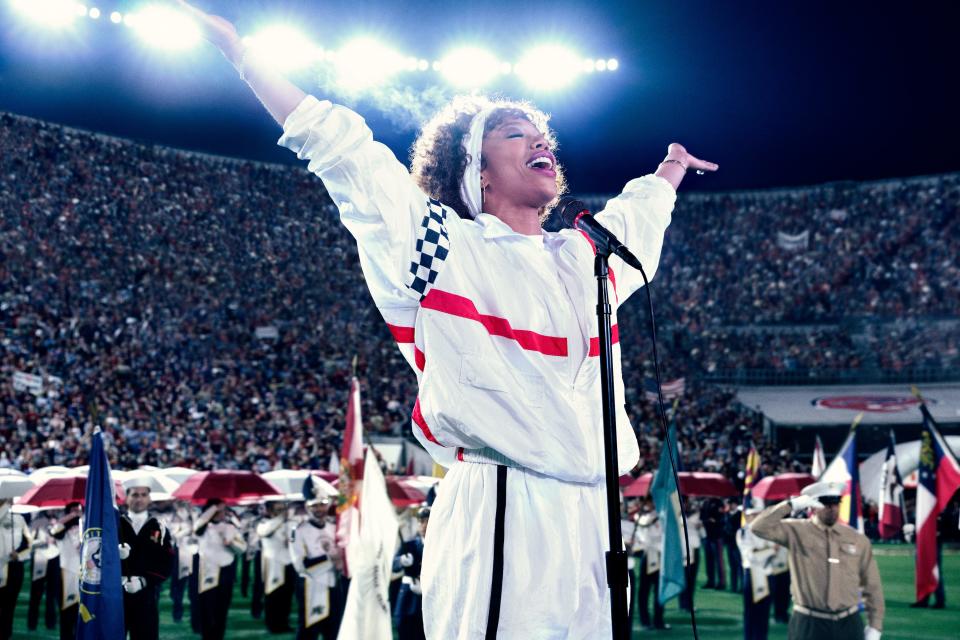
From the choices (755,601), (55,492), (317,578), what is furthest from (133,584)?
(755,601)

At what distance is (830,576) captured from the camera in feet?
25.9

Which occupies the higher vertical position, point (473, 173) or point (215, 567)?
point (473, 173)

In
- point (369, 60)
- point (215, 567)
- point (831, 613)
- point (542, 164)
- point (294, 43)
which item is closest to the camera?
point (542, 164)

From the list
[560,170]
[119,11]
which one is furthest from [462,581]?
[119,11]

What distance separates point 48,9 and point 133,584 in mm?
16938

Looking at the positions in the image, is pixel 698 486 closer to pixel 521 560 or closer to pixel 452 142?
pixel 452 142

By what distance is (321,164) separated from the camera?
2.32m

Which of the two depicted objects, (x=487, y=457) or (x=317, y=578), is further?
(x=317, y=578)

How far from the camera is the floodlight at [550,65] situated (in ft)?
77.7

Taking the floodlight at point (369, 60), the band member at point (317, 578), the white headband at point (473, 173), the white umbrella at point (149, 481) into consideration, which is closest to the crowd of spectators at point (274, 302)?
the white umbrella at point (149, 481)

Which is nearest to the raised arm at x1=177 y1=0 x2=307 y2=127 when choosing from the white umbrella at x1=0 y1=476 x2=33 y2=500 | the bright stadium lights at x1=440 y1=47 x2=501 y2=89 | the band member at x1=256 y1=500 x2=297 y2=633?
the band member at x1=256 y1=500 x2=297 y2=633

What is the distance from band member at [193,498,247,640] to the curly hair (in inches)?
383

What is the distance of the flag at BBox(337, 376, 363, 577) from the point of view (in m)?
9.79

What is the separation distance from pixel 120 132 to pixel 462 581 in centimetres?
3244
